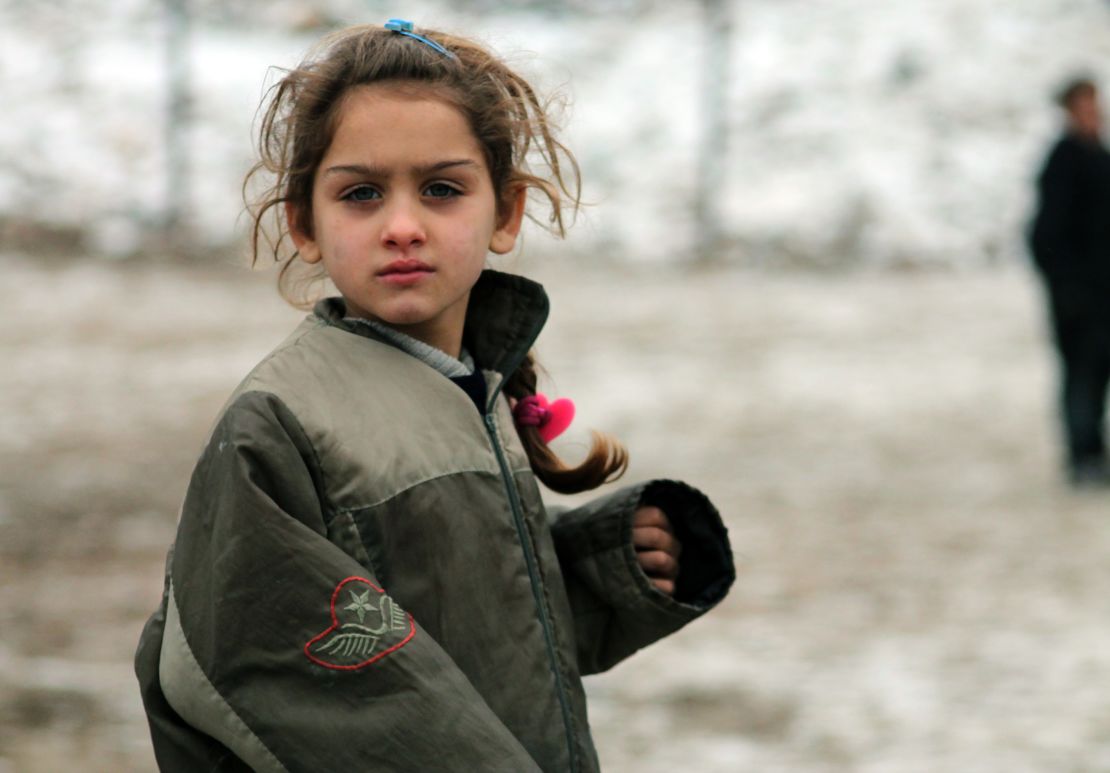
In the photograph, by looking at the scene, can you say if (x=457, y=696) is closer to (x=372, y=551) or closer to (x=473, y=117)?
(x=372, y=551)

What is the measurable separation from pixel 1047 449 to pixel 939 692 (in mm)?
4206

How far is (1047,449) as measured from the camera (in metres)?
8.63

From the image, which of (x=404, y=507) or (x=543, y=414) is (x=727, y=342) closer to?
(x=543, y=414)

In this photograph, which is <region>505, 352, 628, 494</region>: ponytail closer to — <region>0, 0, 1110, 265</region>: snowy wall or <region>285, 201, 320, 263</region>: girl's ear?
<region>285, 201, 320, 263</region>: girl's ear

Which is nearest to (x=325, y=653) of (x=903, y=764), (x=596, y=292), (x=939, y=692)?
(x=903, y=764)

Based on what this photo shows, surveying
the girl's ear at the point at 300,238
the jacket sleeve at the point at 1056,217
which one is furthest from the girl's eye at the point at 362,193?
the jacket sleeve at the point at 1056,217

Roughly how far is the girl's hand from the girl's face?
41 cm

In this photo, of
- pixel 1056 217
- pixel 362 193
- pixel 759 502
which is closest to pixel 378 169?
pixel 362 193

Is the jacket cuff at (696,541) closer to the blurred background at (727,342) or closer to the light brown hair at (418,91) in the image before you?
the light brown hair at (418,91)

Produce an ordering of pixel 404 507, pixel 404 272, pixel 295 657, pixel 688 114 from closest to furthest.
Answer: pixel 295 657 → pixel 404 507 → pixel 404 272 → pixel 688 114

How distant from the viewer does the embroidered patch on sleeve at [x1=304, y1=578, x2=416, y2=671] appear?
1.55m

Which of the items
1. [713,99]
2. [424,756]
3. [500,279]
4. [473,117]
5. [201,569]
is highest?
[713,99]

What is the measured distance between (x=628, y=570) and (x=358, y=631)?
531mm

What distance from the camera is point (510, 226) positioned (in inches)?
79.0
